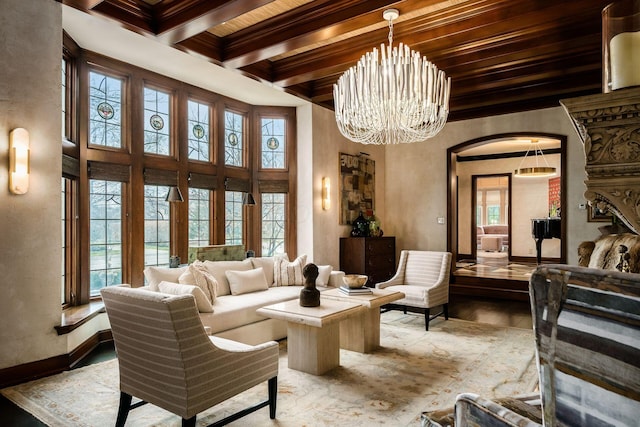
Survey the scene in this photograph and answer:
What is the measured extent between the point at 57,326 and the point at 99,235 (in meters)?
1.48

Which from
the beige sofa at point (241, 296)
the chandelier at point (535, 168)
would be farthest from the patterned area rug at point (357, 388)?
the chandelier at point (535, 168)

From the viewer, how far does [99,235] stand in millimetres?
4676

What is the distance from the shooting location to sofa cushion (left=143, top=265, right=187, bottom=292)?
12.3 ft

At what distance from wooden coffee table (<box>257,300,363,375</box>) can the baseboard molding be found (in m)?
1.74

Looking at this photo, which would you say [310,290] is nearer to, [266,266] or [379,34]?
[266,266]

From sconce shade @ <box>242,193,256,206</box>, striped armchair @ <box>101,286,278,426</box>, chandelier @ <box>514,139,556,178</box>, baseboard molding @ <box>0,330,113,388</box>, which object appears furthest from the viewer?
chandelier @ <box>514,139,556,178</box>

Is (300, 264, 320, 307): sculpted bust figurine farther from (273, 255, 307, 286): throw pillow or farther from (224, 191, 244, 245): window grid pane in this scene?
(224, 191, 244, 245): window grid pane

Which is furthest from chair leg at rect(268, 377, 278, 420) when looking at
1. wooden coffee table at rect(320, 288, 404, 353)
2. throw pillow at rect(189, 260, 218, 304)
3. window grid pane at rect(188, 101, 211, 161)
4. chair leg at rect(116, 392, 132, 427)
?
window grid pane at rect(188, 101, 211, 161)

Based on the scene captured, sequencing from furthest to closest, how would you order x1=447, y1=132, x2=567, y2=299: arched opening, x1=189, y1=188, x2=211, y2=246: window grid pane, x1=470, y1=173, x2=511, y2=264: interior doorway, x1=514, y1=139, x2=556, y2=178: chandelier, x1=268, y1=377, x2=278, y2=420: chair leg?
x1=470, y1=173, x2=511, y2=264: interior doorway → x1=447, y1=132, x2=567, y2=299: arched opening → x1=514, y1=139, x2=556, y2=178: chandelier → x1=189, y1=188, x2=211, y2=246: window grid pane → x1=268, y1=377, x2=278, y2=420: chair leg

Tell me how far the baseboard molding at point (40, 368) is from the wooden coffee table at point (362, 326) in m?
2.30

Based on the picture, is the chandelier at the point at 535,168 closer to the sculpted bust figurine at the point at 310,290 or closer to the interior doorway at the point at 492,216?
the interior doorway at the point at 492,216

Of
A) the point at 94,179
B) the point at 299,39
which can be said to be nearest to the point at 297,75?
the point at 299,39

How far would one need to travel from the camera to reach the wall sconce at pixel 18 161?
3.15m

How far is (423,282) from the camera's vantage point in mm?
5207
